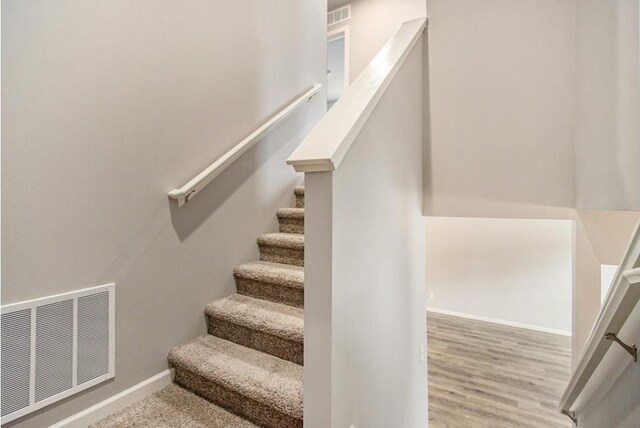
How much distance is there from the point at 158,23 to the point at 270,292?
1632mm

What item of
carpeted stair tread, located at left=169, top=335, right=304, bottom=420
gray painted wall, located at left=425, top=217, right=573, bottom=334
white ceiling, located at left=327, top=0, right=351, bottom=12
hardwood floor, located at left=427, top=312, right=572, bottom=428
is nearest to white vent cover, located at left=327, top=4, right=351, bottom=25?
white ceiling, located at left=327, top=0, right=351, bottom=12

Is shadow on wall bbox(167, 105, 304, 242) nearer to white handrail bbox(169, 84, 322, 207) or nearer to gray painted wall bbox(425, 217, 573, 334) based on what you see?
white handrail bbox(169, 84, 322, 207)

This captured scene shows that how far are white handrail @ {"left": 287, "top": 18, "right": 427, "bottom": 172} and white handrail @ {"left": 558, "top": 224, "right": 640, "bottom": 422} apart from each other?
891 mm

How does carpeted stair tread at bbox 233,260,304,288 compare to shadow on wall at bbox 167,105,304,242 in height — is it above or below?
below

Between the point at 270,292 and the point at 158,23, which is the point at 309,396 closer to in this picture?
the point at 270,292

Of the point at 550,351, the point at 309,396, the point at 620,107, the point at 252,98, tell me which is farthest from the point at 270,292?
the point at 550,351

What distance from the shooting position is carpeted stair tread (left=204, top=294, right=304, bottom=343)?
63.7 inches

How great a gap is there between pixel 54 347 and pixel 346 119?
151 centimetres

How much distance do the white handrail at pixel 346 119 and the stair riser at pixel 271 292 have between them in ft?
3.21

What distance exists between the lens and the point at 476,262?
5484 millimetres

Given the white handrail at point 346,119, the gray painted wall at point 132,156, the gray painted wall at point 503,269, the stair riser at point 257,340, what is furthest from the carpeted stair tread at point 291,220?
the gray painted wall at point 503,269

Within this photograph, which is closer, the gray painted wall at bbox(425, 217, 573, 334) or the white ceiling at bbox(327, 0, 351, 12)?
the white ceiling at bbox(327, 0, 351, 12)

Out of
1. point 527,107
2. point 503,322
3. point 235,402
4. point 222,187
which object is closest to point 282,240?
point 222,187

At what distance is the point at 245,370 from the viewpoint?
1515 mm
